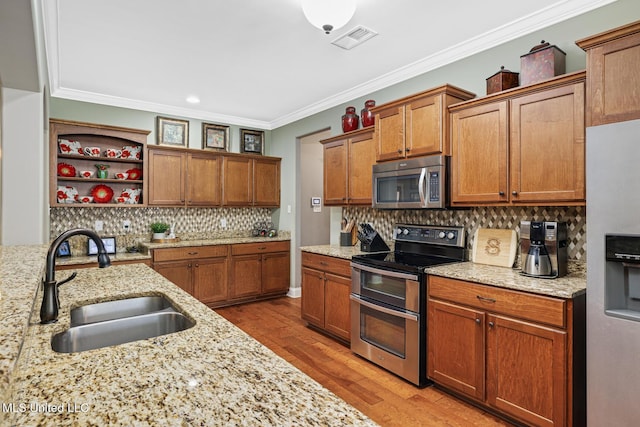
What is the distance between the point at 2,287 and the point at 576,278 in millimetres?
Answer: 2793

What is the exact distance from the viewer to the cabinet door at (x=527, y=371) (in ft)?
6.43

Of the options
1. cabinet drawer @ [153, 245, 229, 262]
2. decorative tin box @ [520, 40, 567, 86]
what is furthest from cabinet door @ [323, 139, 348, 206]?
decorative tin box @ [520, 40, 567, 86]

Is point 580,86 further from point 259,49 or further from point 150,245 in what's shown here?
point 150,245

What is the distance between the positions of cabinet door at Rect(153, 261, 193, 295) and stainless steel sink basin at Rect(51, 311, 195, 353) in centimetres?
294

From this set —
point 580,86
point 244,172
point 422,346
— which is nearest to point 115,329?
point 422,346

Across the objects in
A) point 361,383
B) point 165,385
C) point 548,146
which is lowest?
point 361,383

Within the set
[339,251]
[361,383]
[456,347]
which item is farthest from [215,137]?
[456,347]

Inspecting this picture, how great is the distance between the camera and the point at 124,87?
4.10 meters

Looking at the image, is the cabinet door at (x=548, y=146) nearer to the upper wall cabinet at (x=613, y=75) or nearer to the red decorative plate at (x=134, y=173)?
the upper wall cabinet at (x=613, y=75)

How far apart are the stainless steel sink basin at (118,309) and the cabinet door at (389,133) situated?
2.28 meters

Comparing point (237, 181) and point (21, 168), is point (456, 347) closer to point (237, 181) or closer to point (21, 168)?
point (21, 168)

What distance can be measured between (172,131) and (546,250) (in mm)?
4568

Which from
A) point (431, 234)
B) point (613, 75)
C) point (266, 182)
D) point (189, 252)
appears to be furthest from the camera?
point (266, 182)

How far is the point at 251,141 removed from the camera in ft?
18.5
